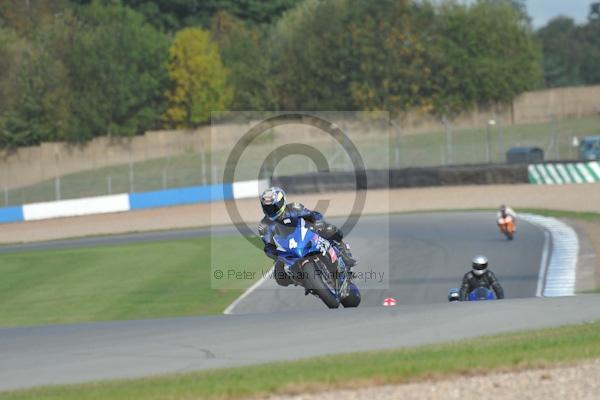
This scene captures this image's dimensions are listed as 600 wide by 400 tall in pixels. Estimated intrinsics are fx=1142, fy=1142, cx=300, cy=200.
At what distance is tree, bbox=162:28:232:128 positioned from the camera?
69125mm

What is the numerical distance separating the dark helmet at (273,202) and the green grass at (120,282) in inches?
259

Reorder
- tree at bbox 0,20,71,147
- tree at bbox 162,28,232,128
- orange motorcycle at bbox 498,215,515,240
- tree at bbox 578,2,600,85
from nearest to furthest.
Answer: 1. orange motorcycle at bbox 498,215,515,240
2. tree at bbox 0,20,71,147
3. tree at bbox 162,28,232,128
4. tree at bbox 578,2,600,85

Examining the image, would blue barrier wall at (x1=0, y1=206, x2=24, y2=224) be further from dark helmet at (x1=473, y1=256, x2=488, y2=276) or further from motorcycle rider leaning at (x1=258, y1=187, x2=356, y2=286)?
motorcycle rider leaning at (x1=258, y1=187, x2=356, y2=286)

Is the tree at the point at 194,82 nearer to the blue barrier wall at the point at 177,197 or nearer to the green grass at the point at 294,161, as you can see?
the green grass at the point at 294,161

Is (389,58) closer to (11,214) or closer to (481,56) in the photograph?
(481,56)

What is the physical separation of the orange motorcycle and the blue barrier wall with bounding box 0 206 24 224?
24690mm

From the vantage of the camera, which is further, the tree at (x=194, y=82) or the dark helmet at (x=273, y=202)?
the tree at (x=194, y=82)

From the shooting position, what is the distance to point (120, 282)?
2412 centimetres

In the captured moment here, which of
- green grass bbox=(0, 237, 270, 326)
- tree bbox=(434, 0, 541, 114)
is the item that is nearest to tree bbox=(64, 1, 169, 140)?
tree bbox=(434, 0, 541, 114)

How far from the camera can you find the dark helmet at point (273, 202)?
1311 centimetres

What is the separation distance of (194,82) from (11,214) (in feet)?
86.1

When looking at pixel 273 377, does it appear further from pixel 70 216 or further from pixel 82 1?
pixel 82 1

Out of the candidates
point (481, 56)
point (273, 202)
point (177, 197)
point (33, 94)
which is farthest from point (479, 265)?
point (481, 56)

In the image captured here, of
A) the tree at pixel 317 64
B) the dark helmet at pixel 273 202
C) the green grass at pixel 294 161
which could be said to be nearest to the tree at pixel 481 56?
the tree at pixel 317 64
